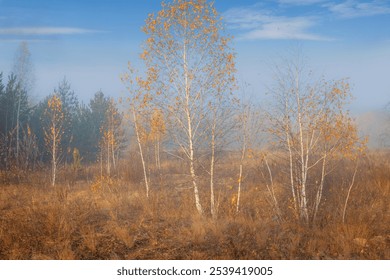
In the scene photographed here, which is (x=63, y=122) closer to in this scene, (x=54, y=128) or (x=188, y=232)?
(x=54, y=128)

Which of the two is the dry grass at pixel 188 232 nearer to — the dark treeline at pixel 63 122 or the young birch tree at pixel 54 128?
the young birch tree at pixel 54 128

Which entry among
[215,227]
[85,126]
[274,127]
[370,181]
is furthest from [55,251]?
[85,126]

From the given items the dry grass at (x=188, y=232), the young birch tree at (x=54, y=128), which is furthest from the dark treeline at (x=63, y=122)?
the dry grass at (x=188, y=232)

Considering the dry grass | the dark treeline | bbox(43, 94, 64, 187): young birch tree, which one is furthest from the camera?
the dark treeline

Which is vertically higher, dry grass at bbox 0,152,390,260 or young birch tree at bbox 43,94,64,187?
young birch tree at bbox 43,94,64,187

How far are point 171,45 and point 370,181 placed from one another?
9.26 metres

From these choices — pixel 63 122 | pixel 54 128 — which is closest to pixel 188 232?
pixel 54 128

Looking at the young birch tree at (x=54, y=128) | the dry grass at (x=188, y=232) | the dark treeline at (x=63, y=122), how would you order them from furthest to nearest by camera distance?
the dark treeline at (x=63, y=122), the young birch tree at (x=54, y=128), the dry grass at (x=188, y=232)

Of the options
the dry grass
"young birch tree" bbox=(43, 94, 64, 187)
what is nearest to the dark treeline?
"young birch tree" bbox=(43, 94, 64, 187)

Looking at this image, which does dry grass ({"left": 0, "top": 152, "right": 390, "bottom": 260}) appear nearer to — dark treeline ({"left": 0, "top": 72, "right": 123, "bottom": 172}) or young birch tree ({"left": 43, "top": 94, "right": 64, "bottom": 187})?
young birch tree ({"left": 43, "top": 94, "right": 64, "bottom": 187})

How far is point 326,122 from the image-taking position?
8258mm

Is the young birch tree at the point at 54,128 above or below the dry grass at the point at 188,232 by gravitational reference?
above

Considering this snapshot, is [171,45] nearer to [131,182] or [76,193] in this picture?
[76,193]

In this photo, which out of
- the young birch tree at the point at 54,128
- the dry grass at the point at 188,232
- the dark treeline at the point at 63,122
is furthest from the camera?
the dark treeline at the point at 63,122
